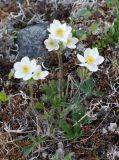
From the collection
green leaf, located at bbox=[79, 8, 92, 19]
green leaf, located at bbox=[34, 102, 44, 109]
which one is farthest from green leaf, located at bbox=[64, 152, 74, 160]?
green leaf, located at bbox=[79, 8, 92, 19]

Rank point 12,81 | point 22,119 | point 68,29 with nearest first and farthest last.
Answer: point 68,29, point 22,119, point 12,81

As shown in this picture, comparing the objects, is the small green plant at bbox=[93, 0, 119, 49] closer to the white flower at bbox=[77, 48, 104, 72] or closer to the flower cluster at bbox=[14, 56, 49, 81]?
the white flower at bbox=[77, 48, 104, 72]

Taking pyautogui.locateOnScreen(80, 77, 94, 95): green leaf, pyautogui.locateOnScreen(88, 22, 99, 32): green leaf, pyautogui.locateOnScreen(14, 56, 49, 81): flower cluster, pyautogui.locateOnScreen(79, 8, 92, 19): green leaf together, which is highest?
pyautogui.locateOnScreen(79, 8, 92, 19): green leaf

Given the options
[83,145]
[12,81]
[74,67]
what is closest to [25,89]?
[12,81]

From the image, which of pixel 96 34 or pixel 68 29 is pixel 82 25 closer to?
pixel 96 34

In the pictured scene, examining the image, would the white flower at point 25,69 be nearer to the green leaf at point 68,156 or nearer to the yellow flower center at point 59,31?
the yellow flower center at point 59,31

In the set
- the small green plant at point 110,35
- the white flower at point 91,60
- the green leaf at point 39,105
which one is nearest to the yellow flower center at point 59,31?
the white flower at point 91,60

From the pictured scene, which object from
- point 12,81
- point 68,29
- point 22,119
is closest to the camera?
point 68,29

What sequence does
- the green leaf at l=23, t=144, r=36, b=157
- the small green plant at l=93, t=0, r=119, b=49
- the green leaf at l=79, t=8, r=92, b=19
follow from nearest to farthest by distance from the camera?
the green leaf at l=23, t=144, r=36, b=157
the small green plant at l=93, t=0, r=119, b=49
the green leaf at l=79, t=8, r=92, b=19

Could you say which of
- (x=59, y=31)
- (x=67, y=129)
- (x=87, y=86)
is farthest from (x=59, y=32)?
(x=67, y=129)
